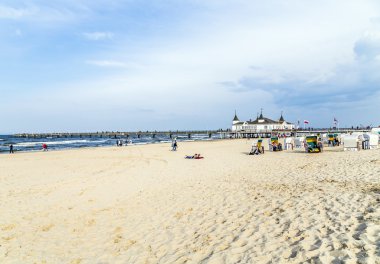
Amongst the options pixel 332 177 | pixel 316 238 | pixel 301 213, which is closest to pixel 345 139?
pixel 332 177

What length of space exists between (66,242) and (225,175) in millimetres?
8071

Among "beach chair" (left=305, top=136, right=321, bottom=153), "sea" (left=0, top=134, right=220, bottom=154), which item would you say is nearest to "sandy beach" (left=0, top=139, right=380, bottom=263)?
"beach chair" (left=305, top=136, right=321, bottom=153)

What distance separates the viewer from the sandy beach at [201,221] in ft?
15.8

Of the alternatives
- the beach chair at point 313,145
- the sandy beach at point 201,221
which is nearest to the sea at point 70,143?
the beach chair at point 313,145

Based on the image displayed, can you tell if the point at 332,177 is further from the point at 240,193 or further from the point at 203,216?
the point at 203,216

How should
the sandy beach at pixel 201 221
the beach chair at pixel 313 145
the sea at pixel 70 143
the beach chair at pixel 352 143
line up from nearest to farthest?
the sandy beach at pixel 201 221, the beach chair at pixel 352 143, the beach chair at pixel 313 145, the sea at pixel 70 143

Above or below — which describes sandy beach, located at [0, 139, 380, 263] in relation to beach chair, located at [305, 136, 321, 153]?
below

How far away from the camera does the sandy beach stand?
15.8ft

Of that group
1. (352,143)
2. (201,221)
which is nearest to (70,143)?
(352,143)

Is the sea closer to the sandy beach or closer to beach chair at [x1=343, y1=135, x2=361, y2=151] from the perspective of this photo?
beach chair at [x1=343, y1=135, x2=361, y2=151]

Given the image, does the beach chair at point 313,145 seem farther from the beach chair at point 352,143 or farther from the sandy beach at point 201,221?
the sandy beach at point 201,221

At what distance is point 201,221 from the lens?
6676mm

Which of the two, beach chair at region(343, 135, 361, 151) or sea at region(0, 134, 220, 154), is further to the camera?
sea at region(0, 134, 220, 154)

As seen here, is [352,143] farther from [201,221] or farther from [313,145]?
[201,221]
